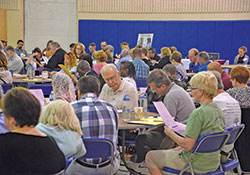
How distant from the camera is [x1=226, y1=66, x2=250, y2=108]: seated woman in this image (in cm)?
502

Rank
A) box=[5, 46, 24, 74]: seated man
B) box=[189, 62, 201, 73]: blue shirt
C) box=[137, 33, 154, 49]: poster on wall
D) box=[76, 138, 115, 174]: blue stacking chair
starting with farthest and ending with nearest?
box=[137, 33, 154, 49]: poster on wall < box=[189, 62, 201, 73]: blue shirt < box=[5, 46, 24, 74]: seated man < box=[76, 138, 115, 174]: blue stacking chair

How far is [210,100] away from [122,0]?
14.3 metres

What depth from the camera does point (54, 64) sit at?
32.5 feet

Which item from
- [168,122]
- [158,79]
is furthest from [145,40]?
[168,122]

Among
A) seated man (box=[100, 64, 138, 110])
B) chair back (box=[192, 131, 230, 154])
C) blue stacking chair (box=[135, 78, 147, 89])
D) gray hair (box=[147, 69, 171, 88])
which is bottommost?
blue stacking chair (box=[135, 78, 147, 89])

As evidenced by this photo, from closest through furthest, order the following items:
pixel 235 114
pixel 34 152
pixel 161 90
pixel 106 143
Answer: pixel 34 152
pixel 106 143
pixel 235 114
pixel 161 90

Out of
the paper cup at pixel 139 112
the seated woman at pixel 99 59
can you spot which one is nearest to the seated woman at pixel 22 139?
the paper cup at pixel 139 112

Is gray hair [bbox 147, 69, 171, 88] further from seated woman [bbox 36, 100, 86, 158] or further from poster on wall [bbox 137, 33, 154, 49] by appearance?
poster on wall [bbox 137, 33, 154, 49]

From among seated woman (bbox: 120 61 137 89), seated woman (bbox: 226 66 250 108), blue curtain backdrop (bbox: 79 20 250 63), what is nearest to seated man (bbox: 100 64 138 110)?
seated woman (bbox: 120 61 137 89)

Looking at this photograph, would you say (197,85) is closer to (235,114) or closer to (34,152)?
(235,114)

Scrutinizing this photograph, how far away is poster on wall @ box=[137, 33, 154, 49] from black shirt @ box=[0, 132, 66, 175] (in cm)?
1335

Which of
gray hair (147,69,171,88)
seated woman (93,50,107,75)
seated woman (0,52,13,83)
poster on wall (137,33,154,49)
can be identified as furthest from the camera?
poster on wall (137,33,154,49)

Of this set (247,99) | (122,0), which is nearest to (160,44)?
(122,0)

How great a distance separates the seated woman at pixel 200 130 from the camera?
3.57m
